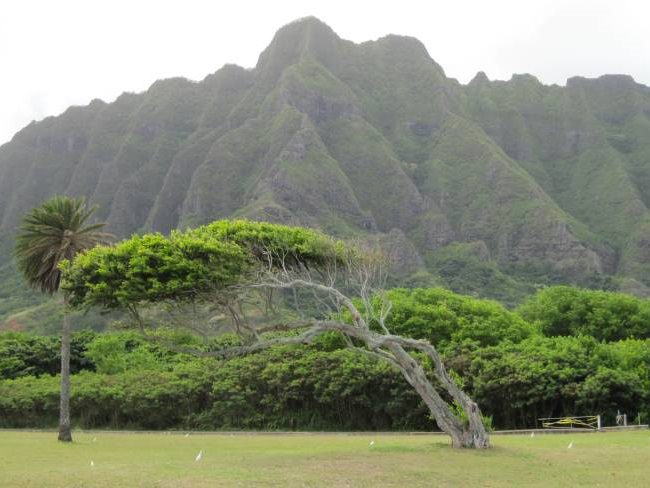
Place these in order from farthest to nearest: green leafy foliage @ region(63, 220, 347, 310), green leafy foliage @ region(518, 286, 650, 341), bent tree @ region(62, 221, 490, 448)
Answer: green leafy foliage @ region(518, 286, 650, 341) → bent tree @ region(62, 221, 490, 448) → green leafy foliage @ region(63, 220, 347, 310)

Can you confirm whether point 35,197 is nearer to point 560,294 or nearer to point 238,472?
point 560,294

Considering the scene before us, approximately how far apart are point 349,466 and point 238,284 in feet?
21.8

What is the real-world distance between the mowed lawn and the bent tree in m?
2.03

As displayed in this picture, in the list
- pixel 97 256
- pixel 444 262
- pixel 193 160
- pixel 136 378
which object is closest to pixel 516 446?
pixel 97 256

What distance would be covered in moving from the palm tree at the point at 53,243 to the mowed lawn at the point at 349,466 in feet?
24.3

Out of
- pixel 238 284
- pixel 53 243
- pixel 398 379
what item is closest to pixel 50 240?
pixel 53 243

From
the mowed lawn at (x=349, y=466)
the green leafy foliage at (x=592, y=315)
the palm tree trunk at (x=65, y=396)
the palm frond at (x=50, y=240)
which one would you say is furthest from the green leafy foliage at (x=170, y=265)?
the green leafy foliage at (x=592, y=315)

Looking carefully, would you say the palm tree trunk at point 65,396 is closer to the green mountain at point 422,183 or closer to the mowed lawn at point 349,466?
the mowed lawn at point 349,466

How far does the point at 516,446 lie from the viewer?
21.9 m

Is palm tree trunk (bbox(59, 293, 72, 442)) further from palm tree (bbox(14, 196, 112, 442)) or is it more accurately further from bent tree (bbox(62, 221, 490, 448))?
bent tree (bbox(62, 221, 490, 448))

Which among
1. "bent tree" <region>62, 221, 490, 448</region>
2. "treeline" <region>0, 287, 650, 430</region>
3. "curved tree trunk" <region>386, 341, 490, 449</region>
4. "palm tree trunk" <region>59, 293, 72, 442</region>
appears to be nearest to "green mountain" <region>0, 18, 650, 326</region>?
"treeline" <region>0, 287, 650, 430</region>

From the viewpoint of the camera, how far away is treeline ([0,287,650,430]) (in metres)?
32.6

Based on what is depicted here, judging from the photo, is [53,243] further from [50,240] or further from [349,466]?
[349,466]

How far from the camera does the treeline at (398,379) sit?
32594 mm
